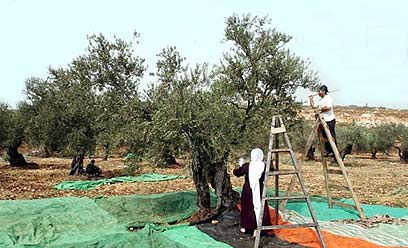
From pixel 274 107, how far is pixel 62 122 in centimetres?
1312

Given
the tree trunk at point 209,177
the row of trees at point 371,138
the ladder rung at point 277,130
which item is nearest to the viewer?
the ladder rung at point 277,130

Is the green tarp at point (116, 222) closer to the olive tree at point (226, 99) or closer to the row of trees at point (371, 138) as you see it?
the olive tree at point (226, 99)

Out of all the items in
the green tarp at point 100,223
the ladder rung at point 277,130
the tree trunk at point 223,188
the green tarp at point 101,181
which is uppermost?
the ladder rung at point 277,130

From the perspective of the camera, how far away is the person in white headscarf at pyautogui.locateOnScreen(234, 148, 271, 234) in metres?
8.55

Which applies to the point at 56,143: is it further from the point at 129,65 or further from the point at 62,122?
the point at 129,65

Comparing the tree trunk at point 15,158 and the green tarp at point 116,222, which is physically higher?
the tree trunk at point 15,158

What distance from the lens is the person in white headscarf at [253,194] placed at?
8555mm

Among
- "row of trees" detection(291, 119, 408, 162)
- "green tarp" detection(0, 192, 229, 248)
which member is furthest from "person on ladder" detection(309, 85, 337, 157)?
"row of trees" detection(291, 119, 408, 162)

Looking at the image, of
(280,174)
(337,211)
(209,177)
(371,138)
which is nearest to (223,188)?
(209,177)

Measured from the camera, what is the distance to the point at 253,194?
8617 mm

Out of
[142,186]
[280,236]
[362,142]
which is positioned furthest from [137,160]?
[362,142]

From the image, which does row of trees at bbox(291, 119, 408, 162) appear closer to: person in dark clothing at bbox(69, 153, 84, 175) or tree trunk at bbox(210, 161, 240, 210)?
person in dark clothing at bbox(69, 153, 84, 175)

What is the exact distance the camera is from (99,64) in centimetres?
1252

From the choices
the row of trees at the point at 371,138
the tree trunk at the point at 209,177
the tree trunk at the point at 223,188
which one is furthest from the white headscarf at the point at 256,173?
the row of trees at the point at 371,138
